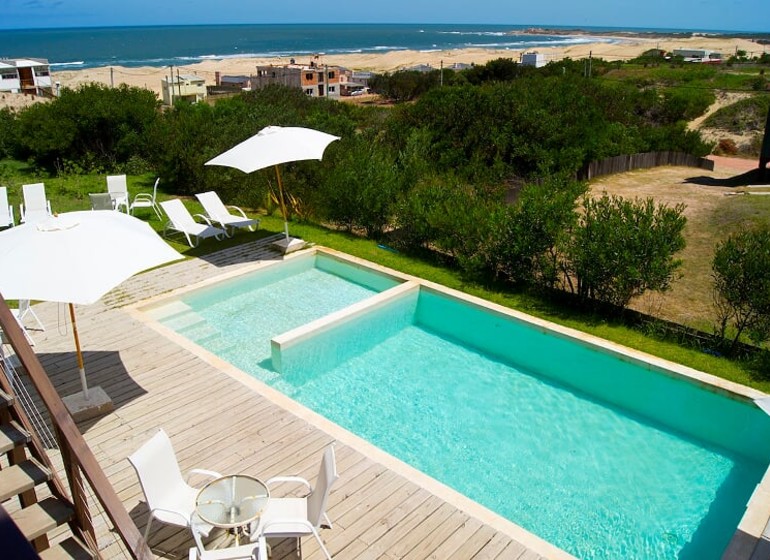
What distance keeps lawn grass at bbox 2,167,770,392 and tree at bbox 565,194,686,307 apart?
57cm

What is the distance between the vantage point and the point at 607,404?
7605mm

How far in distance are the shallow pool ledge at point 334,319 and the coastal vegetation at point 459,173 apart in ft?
3.93

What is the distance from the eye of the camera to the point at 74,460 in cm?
274

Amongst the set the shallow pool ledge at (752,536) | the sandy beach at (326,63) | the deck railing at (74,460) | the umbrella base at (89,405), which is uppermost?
the sandy beach at (326,63)

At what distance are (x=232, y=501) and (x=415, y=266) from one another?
720cm

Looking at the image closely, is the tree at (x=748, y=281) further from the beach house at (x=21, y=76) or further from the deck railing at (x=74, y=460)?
the beach house at (x=21, y=76)

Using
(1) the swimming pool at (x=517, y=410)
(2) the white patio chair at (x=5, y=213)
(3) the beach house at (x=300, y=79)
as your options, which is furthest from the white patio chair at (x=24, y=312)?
(3) the beach house at (x=300, y=79)

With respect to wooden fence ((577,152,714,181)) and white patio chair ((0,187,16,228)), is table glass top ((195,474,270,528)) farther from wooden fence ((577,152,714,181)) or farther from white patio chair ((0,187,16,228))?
wooden fence ((577,152,714,181))

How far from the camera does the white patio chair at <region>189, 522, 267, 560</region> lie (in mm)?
4066

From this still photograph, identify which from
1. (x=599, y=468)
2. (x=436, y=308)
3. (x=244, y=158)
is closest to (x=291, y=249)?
(x=244, y=158)

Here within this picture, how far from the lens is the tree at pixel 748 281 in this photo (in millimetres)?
7715

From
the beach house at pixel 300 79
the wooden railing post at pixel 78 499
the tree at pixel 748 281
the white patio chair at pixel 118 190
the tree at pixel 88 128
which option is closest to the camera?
the wooden railing post at pixel 78 499

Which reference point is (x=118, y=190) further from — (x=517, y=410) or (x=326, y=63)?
(x=326, y=63)

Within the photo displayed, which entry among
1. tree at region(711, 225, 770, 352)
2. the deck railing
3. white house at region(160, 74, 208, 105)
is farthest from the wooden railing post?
white house at region(160, 74, 208, 105)
